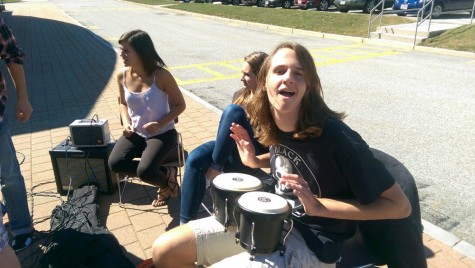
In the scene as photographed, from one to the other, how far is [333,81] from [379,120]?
8.43 ft

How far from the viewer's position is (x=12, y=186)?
280 cm

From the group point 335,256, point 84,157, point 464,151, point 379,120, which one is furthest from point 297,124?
point 379,120

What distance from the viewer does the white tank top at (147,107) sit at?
356cm

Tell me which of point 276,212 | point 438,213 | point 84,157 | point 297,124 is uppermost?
point 297,124

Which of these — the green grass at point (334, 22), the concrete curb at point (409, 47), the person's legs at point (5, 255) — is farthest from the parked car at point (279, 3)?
the person's legs at point (5, 255)

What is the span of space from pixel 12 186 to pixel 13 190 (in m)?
0.03

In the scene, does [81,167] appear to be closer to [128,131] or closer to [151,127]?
[128,131]

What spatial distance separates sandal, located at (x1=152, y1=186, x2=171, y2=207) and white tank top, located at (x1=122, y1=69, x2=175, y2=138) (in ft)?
1.79

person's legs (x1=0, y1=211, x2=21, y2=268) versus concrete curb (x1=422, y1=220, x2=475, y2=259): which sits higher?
person's legs (x1=0, y1=211, x2=21, y2=268)

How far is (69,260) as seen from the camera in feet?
7.86

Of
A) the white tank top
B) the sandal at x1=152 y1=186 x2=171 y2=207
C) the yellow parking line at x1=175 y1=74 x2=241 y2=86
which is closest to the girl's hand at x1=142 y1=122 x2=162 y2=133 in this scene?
the white tank top

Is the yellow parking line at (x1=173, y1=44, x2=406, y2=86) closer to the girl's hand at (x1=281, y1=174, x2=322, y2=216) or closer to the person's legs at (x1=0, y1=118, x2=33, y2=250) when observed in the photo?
the person's legs at (x1=0, y1=118, x2=33, y2=250)

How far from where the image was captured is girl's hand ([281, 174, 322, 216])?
163 centimetres

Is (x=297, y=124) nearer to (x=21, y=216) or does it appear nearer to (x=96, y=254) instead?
(x=96, y=254)
